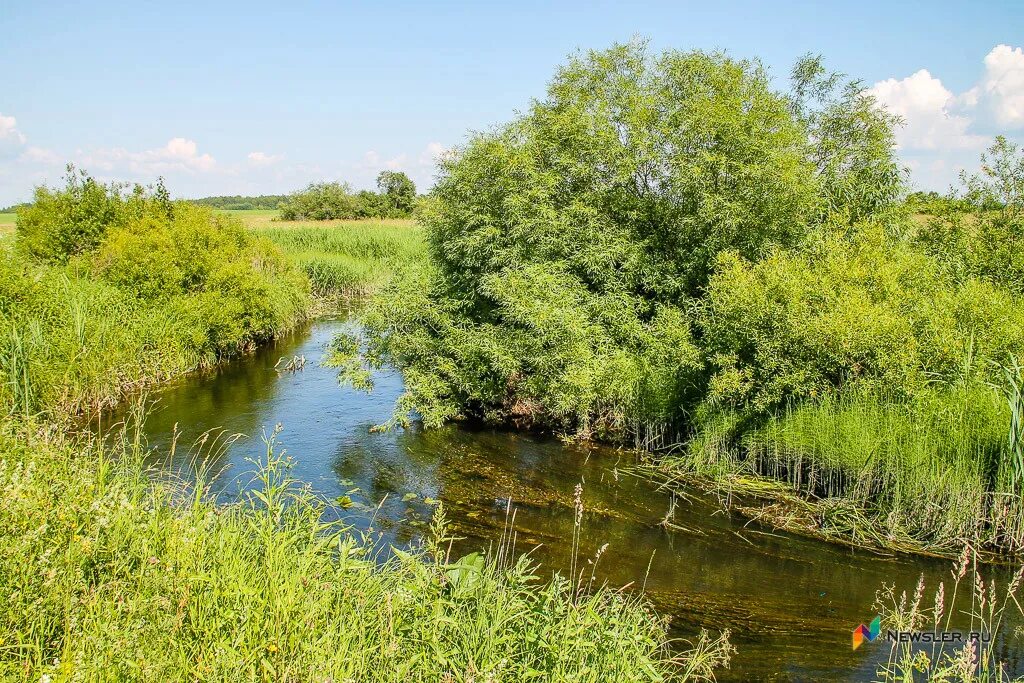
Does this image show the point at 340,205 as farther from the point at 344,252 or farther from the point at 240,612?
the point at 240,612

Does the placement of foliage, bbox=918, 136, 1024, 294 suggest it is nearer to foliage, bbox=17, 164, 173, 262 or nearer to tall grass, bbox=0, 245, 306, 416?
tall grass, bbox=0, 245, 306, 416

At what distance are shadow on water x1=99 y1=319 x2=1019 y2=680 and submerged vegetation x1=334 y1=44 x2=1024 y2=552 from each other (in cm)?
100

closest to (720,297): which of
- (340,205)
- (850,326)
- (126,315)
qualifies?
(850,326)

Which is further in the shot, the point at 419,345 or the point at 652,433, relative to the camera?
the point at 419,345

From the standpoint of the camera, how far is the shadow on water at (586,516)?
8.59m

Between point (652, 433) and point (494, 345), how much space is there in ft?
13.0

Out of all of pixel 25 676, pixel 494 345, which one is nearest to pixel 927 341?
pixel 494 345

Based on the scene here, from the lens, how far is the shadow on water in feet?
28.2

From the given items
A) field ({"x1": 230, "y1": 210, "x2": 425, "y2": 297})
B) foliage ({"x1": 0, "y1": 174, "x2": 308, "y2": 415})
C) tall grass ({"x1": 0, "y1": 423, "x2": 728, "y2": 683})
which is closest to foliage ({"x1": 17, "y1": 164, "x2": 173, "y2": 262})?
foliage ({"x1": 0, "y1": 174, "x2": 308, "y2": 415})

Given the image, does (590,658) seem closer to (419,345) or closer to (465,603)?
(465,603)

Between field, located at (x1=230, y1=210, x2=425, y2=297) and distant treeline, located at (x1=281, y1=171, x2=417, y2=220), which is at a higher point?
distant treeline, located at (x1=281, y1=171, x2=417, y2=220)

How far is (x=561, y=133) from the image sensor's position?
55.9 ft

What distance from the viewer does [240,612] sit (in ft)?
16.1

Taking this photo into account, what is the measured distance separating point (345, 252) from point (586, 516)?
35640 mm
